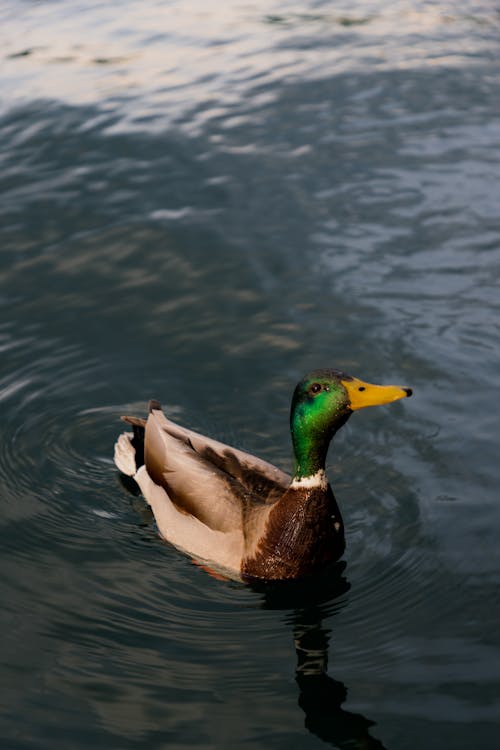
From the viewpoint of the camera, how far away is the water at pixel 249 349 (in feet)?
16.5

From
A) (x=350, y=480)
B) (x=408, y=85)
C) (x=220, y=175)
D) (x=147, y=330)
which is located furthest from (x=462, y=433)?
(x=408, y=85)

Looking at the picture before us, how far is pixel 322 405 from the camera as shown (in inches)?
216

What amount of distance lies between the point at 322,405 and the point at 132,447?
5.51 ft

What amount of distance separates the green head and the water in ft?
2.17

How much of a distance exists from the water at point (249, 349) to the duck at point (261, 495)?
0.14 m

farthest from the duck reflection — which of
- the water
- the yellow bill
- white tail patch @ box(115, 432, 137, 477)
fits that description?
white tail patch @ box(115, 432, 137, 477)

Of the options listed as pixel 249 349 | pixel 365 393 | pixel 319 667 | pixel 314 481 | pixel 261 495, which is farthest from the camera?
pixel 249 349

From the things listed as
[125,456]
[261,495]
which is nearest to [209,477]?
[261,495]

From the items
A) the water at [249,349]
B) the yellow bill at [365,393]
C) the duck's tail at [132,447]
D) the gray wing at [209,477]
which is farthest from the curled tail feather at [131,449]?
the yellow bill at [365,393]

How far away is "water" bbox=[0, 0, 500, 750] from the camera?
5016 mm

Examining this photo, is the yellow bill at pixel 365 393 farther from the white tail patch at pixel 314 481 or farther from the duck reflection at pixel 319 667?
the duck reflection at pixel 319 667

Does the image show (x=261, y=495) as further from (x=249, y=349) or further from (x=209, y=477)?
(x=249, y=349)

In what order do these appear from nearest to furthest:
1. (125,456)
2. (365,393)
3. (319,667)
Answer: (319,667), (365,393), (125,456)

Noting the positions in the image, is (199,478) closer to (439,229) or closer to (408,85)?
(439,229)
